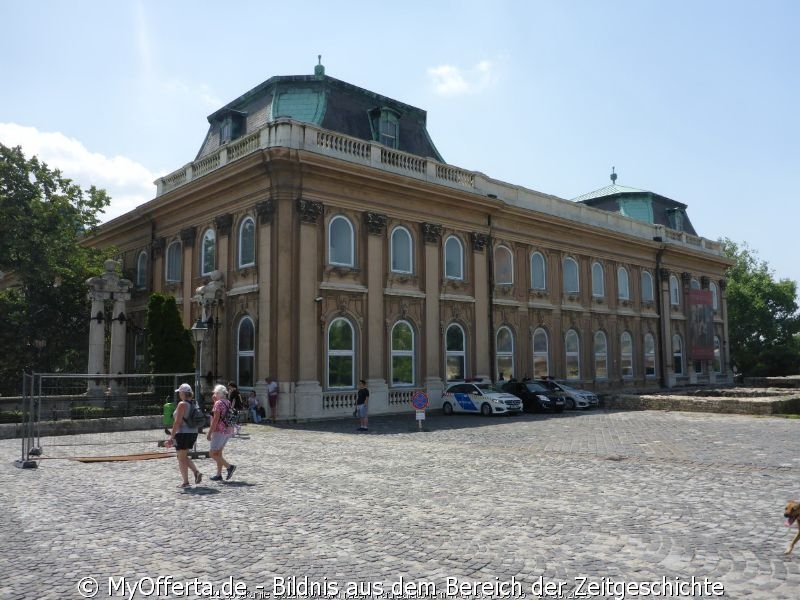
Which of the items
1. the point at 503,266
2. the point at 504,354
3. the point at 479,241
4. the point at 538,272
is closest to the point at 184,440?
the point at 479,241

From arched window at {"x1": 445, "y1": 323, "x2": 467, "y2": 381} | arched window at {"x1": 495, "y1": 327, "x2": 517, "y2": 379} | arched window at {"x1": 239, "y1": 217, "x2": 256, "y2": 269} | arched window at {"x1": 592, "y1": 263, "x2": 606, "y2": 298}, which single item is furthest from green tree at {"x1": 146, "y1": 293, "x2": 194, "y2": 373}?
arched window at {"x1": 592, "y1": 263, "x2": 606, "y2": 298}

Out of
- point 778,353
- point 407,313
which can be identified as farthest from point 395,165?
point 778,353

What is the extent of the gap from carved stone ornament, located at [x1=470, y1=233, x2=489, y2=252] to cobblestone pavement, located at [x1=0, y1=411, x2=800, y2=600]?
16252 millimetres

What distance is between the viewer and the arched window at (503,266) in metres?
32.6

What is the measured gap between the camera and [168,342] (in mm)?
24422

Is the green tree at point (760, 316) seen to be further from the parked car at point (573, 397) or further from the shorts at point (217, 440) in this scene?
the shorts at point (217, 440)

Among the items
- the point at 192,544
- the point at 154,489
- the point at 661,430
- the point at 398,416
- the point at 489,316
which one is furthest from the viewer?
the point at 489,316

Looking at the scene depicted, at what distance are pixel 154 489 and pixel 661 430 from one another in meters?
14.4

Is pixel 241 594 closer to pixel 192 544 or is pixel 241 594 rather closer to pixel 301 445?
pixel 192 544

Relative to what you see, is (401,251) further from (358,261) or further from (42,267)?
(42,267)

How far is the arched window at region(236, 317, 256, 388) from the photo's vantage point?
25677 mm

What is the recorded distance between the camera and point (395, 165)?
91.1ft

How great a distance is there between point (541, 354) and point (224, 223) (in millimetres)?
16793

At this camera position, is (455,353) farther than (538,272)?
No
